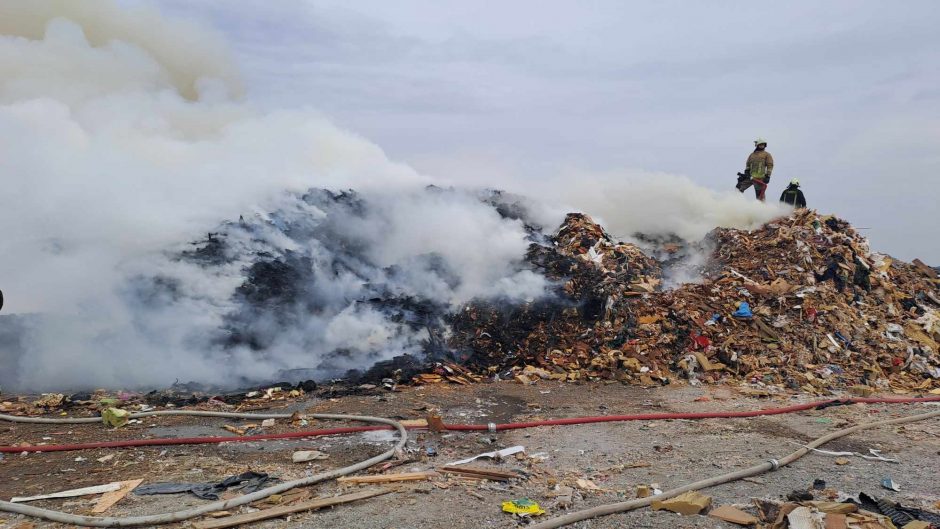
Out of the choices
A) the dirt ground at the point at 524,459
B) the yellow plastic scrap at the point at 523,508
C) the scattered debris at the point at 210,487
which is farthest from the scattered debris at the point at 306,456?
the yellow plastic scrap at the point at 523,508

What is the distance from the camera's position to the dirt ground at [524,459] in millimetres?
4484

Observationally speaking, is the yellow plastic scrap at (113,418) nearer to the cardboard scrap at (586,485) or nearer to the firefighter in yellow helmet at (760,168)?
the cardboard scrap at (586,485)

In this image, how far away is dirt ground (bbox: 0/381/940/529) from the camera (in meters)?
4.48

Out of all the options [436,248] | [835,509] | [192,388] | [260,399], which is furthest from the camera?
[436,248]

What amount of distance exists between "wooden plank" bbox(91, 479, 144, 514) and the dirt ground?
0.09 m

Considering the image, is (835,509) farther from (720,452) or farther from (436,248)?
(436,248)

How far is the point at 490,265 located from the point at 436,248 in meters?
1.37

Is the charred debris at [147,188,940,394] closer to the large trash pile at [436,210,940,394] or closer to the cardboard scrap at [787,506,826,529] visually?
the large trash pile at [436,210,940,394]

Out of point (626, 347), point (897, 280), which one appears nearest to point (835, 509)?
point (626, 347)

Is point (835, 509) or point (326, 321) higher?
point (326, 321)

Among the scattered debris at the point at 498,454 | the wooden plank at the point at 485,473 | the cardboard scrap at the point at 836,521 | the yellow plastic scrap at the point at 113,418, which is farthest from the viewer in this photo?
the yellow plastic scrap at the point at 113,418

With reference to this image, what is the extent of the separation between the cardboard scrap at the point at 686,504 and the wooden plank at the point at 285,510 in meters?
2.13

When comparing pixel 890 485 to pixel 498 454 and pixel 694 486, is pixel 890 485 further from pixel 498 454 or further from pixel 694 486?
pixel 498 454

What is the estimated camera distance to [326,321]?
37.8ft
